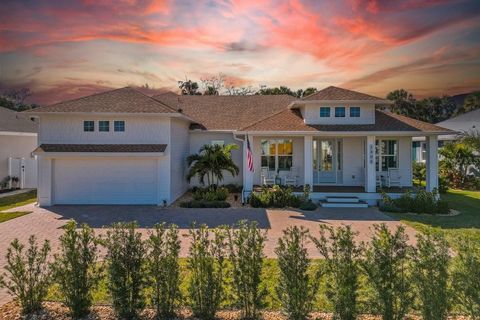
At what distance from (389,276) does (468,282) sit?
102 cm

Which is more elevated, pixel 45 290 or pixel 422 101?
pixel 422 101

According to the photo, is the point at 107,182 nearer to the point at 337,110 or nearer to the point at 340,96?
the point at 337,110

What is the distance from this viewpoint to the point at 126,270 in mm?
5293

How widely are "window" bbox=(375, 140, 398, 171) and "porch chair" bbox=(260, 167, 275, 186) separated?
5.92 meters

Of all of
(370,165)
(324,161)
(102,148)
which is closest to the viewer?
(102,148)

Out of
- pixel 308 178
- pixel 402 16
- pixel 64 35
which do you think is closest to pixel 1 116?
pixel 64 35

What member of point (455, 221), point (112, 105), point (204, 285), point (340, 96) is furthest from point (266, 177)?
point (204, 285)

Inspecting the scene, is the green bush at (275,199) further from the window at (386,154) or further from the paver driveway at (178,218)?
the window at (386,154)

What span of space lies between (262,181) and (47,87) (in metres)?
16.6

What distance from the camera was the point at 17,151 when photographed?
74.4ft

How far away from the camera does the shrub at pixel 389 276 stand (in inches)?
181

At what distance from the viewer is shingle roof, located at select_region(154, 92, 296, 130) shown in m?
21.8

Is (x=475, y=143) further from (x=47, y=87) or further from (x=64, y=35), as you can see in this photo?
(x=47, y=87)

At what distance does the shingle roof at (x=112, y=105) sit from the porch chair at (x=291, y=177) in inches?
280
